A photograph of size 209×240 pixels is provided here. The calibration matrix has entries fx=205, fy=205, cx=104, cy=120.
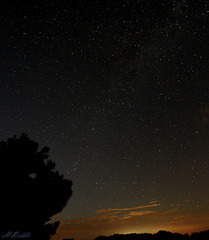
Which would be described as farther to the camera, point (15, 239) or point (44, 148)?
point (44, 148)

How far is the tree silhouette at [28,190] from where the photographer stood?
310 inches

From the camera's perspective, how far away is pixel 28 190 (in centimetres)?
855

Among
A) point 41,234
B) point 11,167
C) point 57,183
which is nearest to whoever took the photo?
point 11,167

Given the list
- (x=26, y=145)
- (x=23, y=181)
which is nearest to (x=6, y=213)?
(x=23, y=181)

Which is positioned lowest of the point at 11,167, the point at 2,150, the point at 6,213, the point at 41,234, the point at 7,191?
the point at 41,234

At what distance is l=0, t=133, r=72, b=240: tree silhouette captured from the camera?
25.8 ft

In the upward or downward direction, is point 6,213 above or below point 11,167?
below

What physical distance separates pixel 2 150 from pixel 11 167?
865 millimetres

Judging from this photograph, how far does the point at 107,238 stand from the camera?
3638 centimetres

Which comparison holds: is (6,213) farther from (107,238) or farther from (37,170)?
(107,238)
